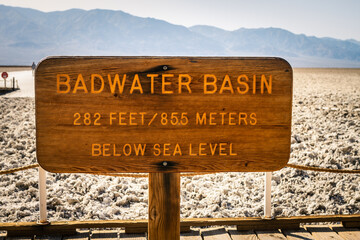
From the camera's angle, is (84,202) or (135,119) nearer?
(135,119)

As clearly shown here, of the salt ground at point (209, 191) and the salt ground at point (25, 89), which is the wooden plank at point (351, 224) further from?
the salt ground at point (25, 89)

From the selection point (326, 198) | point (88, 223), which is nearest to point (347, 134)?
point (326, 198)

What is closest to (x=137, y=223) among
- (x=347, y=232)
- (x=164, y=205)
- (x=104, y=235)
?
(x=104, y=235)

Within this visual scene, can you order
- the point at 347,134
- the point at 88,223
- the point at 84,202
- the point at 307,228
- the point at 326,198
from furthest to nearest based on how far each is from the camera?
1. the point at 347,134
2. the point at 326,198
3. the point at 84,202
4. the point at 307,228
5. the point at 88,223

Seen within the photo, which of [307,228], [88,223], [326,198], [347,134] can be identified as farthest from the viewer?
[347,134]

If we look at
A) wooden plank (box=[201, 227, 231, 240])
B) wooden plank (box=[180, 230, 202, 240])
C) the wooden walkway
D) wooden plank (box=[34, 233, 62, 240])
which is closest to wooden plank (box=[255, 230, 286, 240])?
the wooden walkway

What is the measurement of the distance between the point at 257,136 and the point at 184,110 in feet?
1.38

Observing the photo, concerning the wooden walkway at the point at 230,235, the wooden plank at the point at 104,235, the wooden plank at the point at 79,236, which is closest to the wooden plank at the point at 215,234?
the wooden walkway at the point at 230,235

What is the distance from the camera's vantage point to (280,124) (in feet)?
6.00

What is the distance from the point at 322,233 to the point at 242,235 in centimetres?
79

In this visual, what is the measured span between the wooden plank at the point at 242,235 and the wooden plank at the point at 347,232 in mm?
850

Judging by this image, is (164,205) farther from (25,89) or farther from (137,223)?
(25,89)

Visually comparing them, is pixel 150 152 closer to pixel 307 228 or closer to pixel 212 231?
pixel 212 231

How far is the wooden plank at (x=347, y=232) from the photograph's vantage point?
10.4 feet
